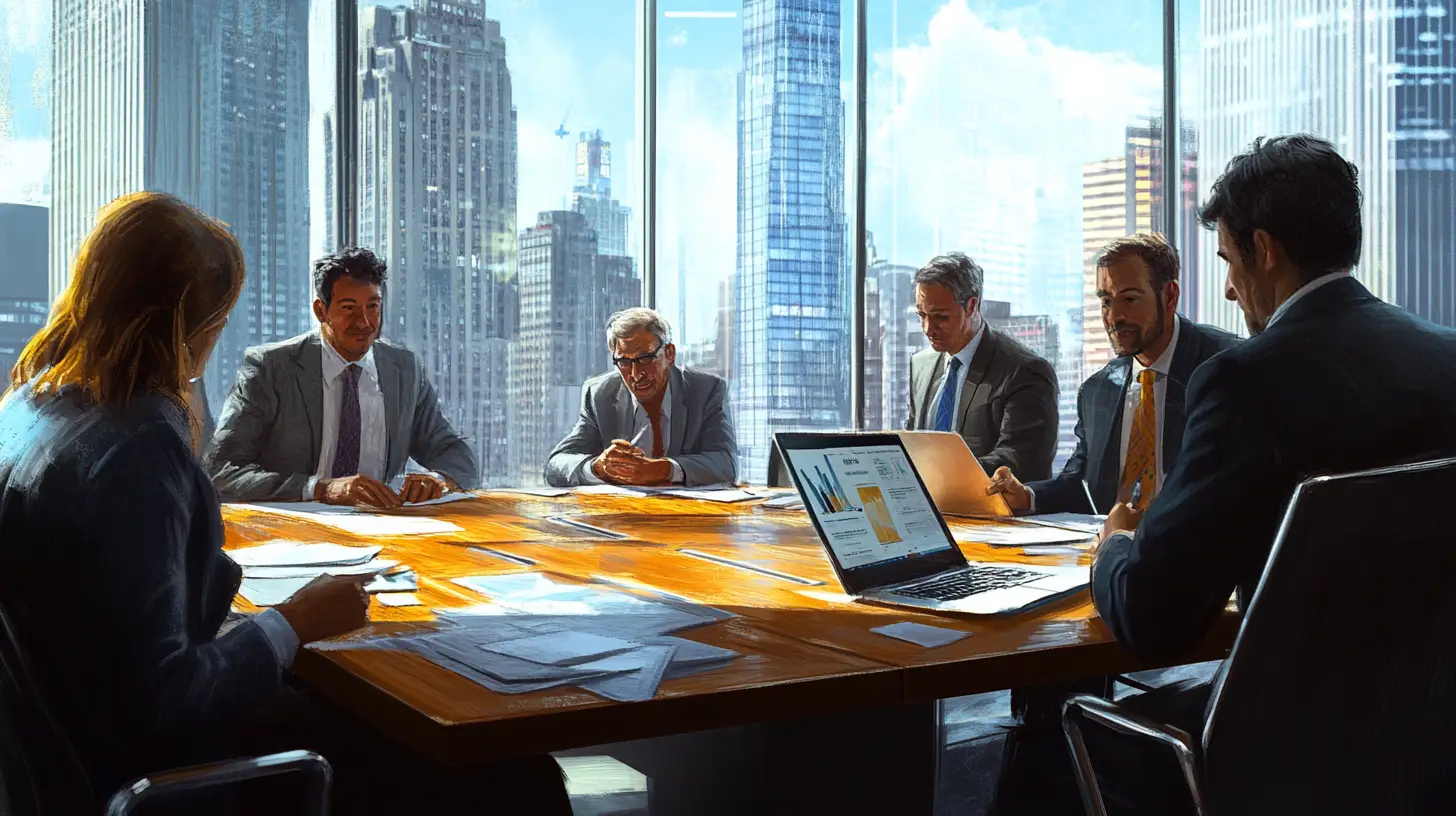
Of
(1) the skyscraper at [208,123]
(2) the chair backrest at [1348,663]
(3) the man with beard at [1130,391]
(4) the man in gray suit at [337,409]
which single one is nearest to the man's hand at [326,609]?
(2) the chair backrest at [1348,663]

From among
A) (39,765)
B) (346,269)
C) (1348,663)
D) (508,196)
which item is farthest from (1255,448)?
(508,196)

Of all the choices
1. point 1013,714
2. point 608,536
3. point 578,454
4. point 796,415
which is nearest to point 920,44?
point 796,415

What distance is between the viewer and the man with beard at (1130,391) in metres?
3.46

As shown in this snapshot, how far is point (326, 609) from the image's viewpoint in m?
1.70

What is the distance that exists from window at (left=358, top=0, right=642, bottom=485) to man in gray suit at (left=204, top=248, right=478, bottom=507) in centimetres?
138

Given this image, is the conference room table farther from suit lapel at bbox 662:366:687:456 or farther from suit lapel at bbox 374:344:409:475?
suit lapel at bbox 662:366:687:456

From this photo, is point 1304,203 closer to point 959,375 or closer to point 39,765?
point 39,765

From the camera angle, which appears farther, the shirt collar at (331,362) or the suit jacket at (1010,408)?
the suit jacket at (1010,408)

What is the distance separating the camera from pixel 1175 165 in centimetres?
706

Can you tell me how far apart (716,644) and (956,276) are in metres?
3.38

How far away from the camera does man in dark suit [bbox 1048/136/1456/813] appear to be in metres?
1.57

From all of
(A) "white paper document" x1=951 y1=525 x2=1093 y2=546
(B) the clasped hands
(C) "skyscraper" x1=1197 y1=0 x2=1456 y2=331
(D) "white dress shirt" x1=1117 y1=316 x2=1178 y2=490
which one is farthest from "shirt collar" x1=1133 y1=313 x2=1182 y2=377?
(C) "skyscraper" x1=1197 y1=0 x2=1456 y2=331

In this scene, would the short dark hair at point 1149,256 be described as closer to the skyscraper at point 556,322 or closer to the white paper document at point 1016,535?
the white paper document at point 1016,535

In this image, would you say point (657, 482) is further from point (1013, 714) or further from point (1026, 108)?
point (1026, 108)
